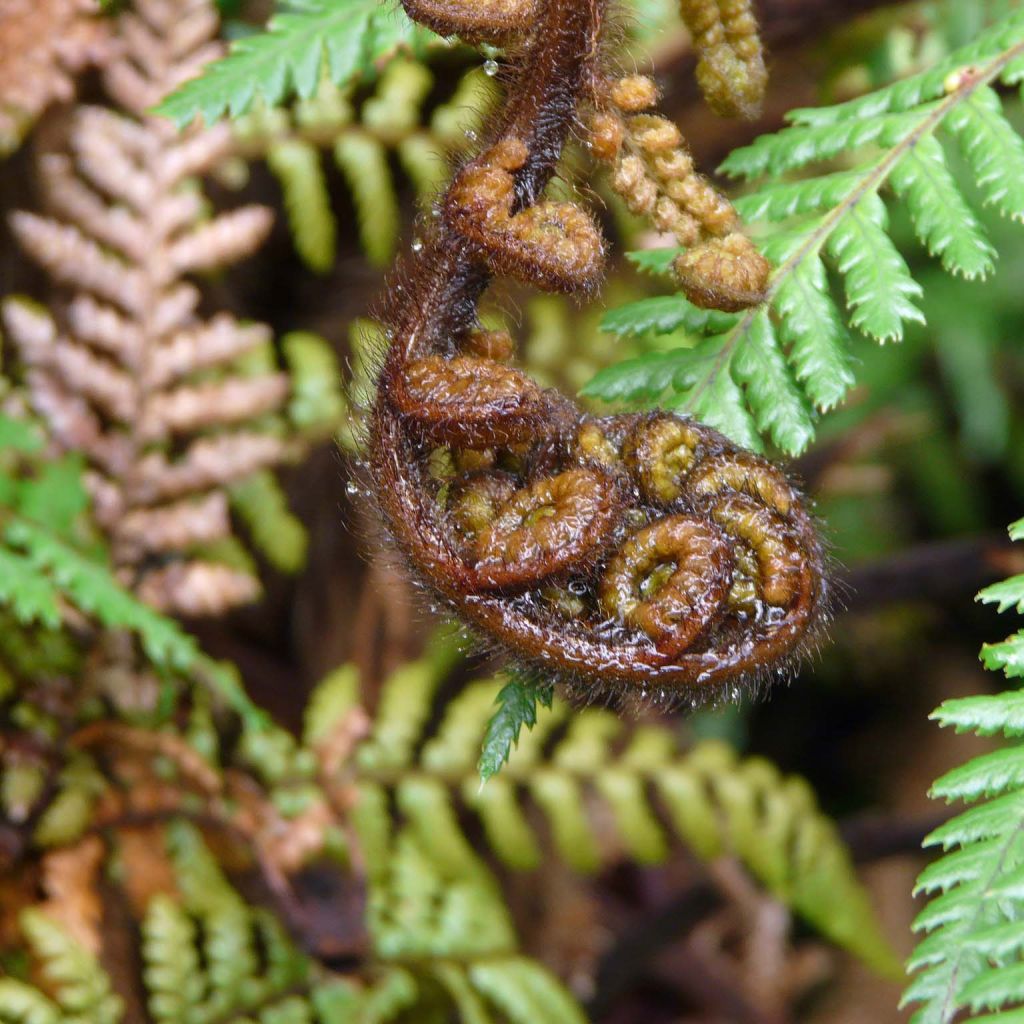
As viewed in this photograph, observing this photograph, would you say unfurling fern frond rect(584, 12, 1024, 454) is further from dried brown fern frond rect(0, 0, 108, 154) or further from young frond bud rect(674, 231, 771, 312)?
dried brown fern frond rect(0, 0, 108, 154)

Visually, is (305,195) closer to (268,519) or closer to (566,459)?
(268,519)

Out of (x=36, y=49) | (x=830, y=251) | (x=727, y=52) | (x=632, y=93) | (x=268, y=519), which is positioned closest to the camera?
(x=632, y=93)

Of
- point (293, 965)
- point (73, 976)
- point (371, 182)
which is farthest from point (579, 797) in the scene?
point (371, 182)

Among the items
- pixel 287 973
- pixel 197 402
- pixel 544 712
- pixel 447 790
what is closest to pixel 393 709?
pixel 447 790

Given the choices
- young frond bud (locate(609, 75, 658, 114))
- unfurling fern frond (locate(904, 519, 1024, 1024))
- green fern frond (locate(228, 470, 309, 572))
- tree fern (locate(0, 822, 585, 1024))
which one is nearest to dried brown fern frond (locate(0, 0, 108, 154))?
green fern frond (locate(228, 470, 309, 572))

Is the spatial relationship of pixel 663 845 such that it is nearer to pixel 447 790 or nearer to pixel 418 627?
pixel 447 790

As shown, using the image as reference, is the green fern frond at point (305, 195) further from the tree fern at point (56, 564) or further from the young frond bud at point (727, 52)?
the young frond bud at point (727, 52)
